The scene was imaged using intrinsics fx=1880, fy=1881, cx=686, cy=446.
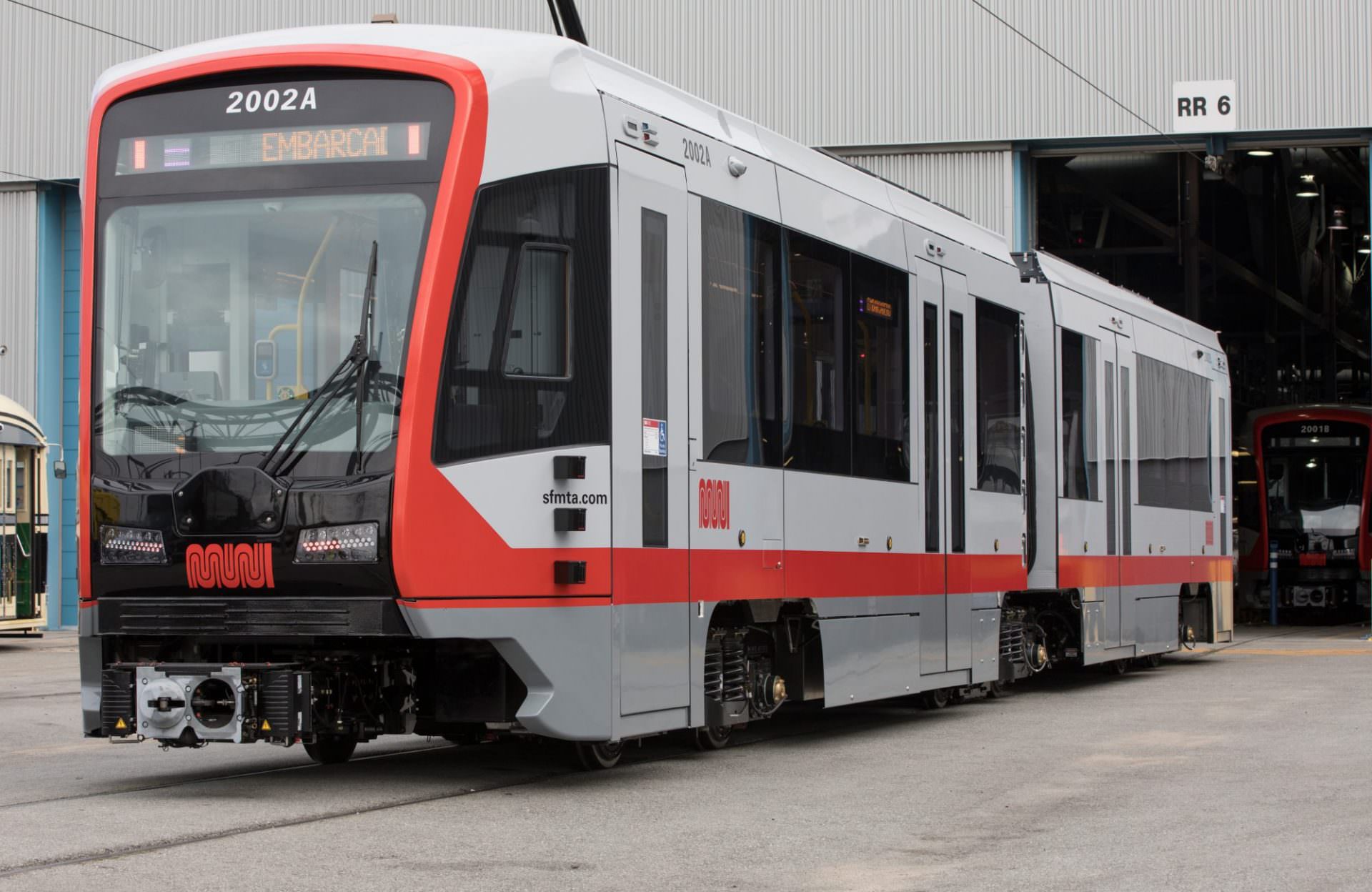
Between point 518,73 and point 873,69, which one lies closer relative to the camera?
point 518,73

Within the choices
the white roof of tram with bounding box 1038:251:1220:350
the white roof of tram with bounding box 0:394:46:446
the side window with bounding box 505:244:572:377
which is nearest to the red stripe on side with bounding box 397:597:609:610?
the side window with bounding box 505:244:572:377

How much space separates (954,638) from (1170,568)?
6.68m

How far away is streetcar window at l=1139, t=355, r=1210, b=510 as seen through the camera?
62.4 feet

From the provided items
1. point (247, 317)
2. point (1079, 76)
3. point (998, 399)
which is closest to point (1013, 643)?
point (998, 399)

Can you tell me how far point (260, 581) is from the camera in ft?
28.5

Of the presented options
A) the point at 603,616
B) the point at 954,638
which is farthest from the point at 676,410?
the point at 954,638

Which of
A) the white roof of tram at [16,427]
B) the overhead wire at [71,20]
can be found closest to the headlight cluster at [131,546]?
the white roof of tram at [16,427]

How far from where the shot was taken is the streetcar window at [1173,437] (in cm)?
1902

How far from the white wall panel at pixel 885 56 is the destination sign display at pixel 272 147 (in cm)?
1849

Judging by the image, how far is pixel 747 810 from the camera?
29.0ft

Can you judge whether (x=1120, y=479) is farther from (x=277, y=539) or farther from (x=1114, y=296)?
(x=277, y=539)

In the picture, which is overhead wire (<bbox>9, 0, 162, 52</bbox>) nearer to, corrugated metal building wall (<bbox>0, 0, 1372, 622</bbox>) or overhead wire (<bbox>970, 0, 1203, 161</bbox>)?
corrugated metal building wall (<bbox>0, 0, 1372, 622</bbox>)

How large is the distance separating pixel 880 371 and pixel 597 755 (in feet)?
12.0

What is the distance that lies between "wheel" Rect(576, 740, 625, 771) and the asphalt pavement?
0.08m
